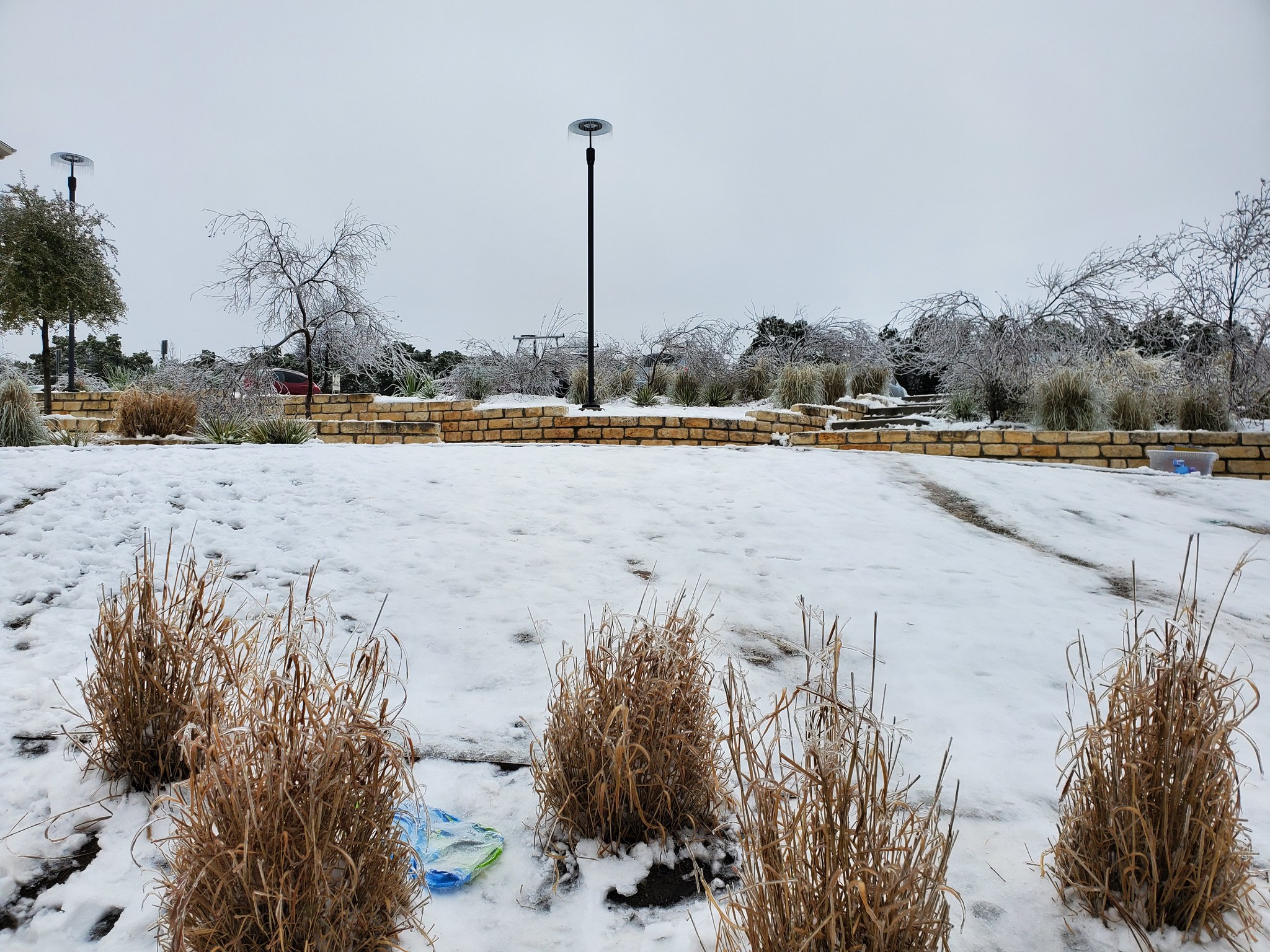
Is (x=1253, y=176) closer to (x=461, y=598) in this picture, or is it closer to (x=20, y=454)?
(x=461, y=598)

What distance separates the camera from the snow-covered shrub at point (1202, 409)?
7.43m

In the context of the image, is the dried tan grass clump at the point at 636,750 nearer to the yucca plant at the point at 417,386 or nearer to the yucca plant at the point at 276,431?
the yucca plant at the point at 276,431

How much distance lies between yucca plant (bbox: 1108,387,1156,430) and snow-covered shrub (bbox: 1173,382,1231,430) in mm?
269

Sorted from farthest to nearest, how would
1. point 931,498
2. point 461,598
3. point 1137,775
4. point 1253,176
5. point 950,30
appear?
point 950,30
point 1253,176
point 931,498
point 461,598
point 1137,775

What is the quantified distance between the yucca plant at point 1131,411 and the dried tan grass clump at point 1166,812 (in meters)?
7.78

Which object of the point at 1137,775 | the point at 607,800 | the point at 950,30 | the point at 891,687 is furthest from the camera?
the point at 950,30

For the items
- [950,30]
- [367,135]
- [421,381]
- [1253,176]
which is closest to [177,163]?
[367,135]

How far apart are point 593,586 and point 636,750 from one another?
1.44 meters

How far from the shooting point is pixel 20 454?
4.22m

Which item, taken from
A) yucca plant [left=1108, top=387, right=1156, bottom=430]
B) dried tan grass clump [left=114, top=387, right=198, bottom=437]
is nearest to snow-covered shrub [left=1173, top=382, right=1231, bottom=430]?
yucca plant [left=1108, top=387, right=1156, bottom=430]

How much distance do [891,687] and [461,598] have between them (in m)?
1.81

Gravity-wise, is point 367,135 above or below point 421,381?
above

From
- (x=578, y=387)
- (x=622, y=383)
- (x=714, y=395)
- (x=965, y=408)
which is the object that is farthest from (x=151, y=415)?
(x=965, y=408)

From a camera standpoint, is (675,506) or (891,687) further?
(675,506)
